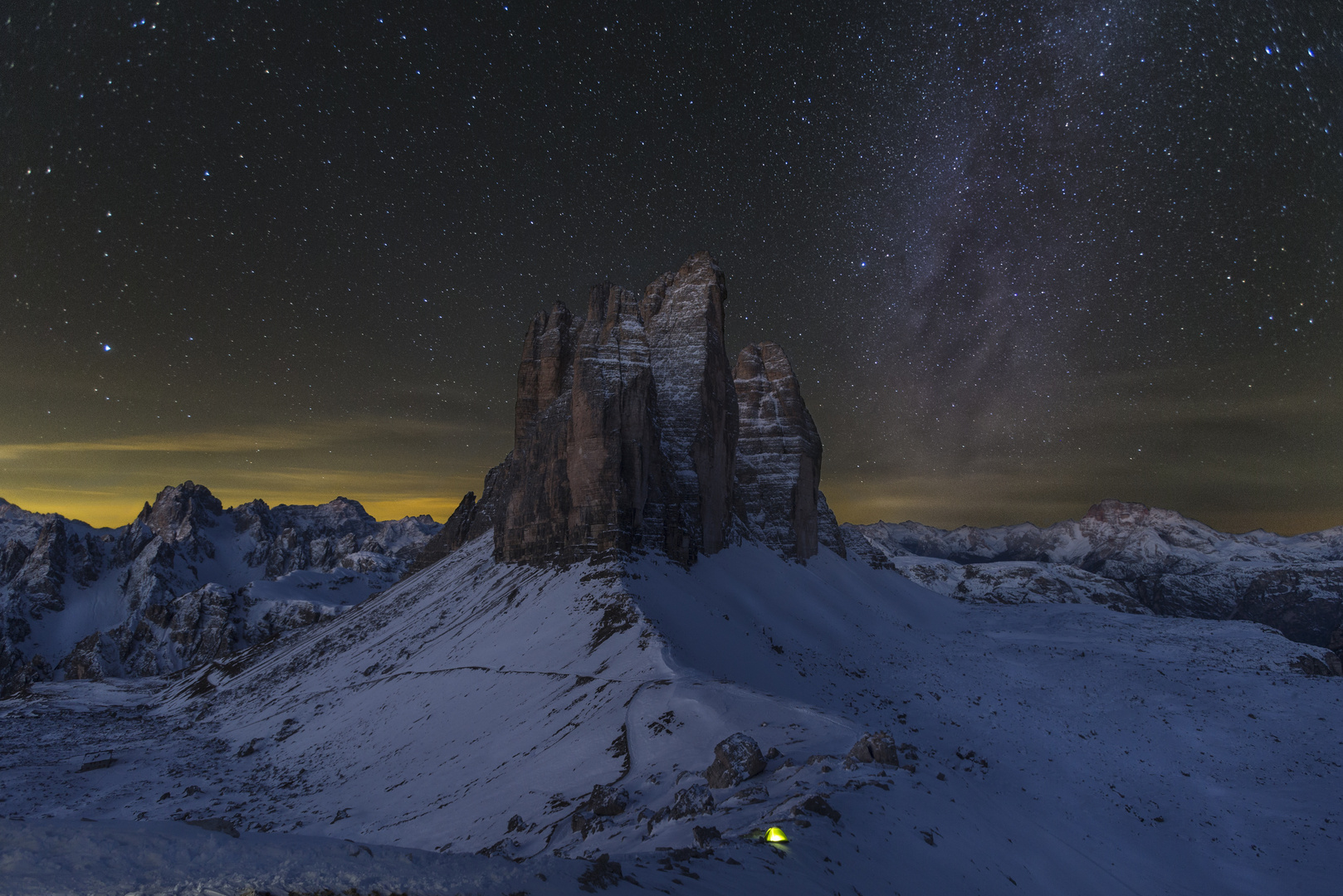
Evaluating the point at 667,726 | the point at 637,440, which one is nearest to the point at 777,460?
the point at 637,440

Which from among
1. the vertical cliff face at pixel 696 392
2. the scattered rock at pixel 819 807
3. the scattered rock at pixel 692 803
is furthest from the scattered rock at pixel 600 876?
the vertical cliff face at pixel 696 392

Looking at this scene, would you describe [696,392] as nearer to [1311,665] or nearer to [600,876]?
[1311,665]

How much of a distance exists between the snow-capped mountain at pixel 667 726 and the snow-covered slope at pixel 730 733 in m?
0.14

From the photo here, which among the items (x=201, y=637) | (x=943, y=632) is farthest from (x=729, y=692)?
(x=201, y=637)

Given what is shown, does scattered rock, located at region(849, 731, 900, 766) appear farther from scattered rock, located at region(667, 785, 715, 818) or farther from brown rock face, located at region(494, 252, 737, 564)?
brown rock face, located at region(494, 252, 737, 564)

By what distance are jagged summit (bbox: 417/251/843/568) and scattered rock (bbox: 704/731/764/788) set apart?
32.2m

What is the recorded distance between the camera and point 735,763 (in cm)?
1475

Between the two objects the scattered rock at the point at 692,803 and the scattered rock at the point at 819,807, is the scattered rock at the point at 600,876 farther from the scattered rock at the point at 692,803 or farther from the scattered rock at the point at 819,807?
the scattered rock at the point at 692,803

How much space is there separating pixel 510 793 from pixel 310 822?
10559mm

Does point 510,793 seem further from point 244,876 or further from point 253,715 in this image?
point 253,715

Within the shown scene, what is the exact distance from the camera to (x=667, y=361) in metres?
63.4

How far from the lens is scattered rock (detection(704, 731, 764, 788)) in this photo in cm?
1449

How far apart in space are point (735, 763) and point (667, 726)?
17.2 feet

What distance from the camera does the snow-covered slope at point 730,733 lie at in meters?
12.3
